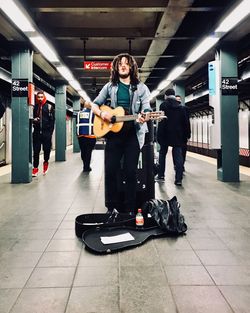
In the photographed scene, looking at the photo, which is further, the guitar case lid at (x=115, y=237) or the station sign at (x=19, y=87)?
the station sign at (x=19, y=87)

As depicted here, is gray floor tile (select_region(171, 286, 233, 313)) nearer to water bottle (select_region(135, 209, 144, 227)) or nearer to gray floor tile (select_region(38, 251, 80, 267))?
gray floor tile (select_region(38, 251, 80, 267))

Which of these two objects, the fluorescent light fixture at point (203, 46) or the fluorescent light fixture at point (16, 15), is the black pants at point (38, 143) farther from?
the fluorescent light fixture at point (203, 46)

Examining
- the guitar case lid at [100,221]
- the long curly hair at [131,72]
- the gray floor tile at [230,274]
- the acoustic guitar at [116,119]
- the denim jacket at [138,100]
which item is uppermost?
the long curly hair at [131,72]

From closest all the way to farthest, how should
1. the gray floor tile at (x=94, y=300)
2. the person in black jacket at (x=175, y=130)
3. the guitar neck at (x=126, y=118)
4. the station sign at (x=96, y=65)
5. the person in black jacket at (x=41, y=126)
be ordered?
1. the gray floor tile at (x=94, y=300)
2. the guitar neck at (x=126, y=118)
3. the person in black jacket at (x=175, y=130)
4. the person in black jacket at (x=41, y=126)
5. the station sign at (x=96, y=65)

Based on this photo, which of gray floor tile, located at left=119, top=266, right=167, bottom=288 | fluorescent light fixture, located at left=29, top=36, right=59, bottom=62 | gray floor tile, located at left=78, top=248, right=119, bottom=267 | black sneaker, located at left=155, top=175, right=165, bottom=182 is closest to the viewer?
gray floor tile, located at left=119, top=266, right=167, bottom=288

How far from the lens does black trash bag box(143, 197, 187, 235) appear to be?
301 centimetres

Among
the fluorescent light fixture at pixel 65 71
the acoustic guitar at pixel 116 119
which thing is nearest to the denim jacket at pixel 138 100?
the acoustic guitar at pixel 116 119


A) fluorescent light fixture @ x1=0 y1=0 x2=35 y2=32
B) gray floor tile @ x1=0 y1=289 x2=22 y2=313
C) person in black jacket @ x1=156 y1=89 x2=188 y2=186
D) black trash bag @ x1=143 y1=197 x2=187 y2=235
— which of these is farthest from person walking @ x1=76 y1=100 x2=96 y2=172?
gray floor tile @ x1=0 y1=289 x2=22 y2=313

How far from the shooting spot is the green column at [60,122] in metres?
11.7

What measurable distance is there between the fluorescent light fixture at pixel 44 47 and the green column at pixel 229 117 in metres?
3.52

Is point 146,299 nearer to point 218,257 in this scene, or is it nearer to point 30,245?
point 218,257

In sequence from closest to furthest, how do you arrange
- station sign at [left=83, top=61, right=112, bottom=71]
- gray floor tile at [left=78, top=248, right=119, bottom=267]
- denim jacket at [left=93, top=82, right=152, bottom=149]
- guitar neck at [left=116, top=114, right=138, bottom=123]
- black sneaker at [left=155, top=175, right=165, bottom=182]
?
gray floor tile at [left=78, top=248, right=119, bottom=267] → guitar neck at [left=116, top=114, right=138, bottom=123] → denim jacket at [left=93, top=82, right=152, bottom=149] → black sneaker at [left=155, top=175, right=165, bottom=182] → station sign at [left=83, top=61, right=112, bottom=71]

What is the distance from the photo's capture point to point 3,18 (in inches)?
201

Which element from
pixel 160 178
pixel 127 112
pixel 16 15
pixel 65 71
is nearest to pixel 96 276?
pixel 127 112
